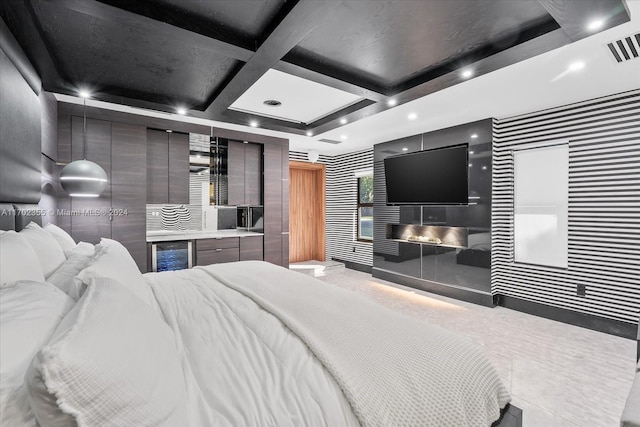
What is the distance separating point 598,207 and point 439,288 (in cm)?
220

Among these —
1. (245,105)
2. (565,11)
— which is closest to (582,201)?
(565,11)

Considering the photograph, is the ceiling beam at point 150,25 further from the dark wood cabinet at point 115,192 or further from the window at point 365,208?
the window at point 365,208

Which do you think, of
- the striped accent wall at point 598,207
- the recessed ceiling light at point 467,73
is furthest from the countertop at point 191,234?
the striped accent wall at point 598,207

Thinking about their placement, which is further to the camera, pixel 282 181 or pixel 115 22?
pixel 282 181

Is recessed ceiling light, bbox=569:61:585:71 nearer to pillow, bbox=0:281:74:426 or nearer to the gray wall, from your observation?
pillow, bbox=0:281:74:426

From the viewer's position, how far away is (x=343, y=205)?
6.71 meters

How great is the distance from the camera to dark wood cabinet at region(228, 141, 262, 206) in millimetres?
4852

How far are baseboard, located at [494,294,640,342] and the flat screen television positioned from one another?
1.47m

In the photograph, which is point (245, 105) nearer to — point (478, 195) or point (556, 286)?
point (478, 195)

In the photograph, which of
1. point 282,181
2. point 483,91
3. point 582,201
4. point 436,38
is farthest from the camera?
point 282,181

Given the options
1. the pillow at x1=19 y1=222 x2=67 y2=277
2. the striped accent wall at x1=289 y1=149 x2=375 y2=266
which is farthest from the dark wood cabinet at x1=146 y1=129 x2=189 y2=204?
the pillow at x1=19 y1=222 x2=67 y2=277

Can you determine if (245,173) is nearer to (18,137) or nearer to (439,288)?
(18,137)

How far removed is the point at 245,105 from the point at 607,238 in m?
4.41

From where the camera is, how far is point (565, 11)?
1.75 m
